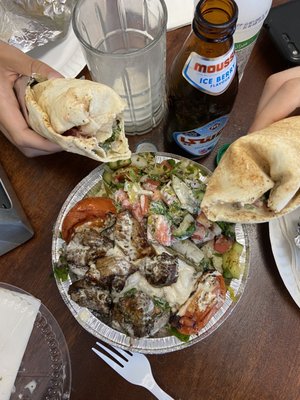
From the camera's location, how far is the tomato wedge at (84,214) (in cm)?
73

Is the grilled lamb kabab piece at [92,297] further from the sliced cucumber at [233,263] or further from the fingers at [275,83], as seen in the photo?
the fingers at [275,83]

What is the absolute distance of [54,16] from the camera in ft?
2.72

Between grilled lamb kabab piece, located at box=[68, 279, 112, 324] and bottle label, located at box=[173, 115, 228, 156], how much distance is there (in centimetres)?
33

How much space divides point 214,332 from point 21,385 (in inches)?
14.6

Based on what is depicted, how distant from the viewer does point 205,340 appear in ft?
2.40

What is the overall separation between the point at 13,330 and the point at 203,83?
0.56 meters

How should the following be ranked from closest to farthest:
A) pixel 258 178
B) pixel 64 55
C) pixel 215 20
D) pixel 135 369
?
pixel 258 178
pixel 215 20
pixel 135 369
pixel 64 55

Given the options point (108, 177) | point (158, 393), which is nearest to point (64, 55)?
point (108, 177)

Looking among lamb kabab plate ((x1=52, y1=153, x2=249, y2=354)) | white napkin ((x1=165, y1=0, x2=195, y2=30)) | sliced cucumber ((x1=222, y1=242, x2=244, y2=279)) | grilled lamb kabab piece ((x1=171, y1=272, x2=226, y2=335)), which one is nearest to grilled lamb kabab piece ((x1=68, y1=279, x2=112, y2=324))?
lamb kabab plate ((x1=52, y1=153, x2=249, y2=354))

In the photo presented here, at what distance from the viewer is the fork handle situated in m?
0.69

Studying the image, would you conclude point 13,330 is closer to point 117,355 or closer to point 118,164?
point 117,355

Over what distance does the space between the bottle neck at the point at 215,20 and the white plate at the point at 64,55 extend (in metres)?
0.35

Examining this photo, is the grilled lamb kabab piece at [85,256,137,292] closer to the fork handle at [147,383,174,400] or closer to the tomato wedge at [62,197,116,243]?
the tomato wedge at [62,197,116,243]

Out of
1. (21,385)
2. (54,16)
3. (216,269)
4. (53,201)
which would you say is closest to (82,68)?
(54,16)
